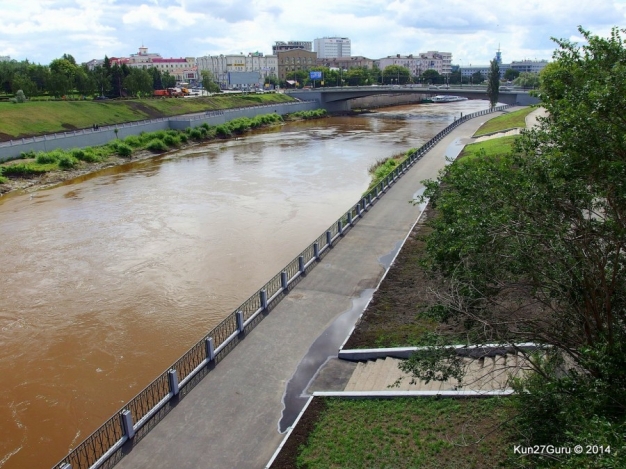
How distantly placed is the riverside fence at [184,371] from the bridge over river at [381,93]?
7212 cm

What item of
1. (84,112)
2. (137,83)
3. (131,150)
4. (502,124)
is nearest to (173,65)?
(137,83)

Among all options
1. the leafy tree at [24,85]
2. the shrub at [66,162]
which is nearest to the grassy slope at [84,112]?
the leafy tree at [24,85]

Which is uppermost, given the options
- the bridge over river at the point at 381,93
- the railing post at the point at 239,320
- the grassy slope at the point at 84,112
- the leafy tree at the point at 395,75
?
the leafy tree at the point at 395,75

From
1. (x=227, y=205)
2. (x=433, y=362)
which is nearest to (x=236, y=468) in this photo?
(x=433, y=362)

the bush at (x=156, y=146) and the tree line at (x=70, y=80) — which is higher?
the tree line at (x=70, y=80)

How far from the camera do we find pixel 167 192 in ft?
117

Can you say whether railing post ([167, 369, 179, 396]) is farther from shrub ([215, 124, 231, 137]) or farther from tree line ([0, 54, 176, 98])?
tree line ([0, 54, 176, 98])

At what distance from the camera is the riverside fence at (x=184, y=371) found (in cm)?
1061

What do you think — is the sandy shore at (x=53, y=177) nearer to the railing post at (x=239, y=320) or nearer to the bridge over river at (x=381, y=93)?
the railing post at (x=239, y=320)

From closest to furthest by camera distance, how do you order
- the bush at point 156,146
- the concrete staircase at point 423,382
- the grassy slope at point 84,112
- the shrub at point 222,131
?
the concrete staircase at point 423,382
the grassy slope at point 84,112
the bush at point 156,146
the shrub at point 222,131

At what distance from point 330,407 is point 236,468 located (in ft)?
7.89

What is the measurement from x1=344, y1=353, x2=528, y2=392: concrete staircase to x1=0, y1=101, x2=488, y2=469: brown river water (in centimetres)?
570

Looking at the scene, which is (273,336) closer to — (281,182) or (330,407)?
(330,407)

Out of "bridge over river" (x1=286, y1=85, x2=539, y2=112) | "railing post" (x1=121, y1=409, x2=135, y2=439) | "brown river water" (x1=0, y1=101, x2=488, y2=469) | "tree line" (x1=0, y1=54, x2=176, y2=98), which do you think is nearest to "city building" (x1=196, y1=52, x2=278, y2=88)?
"bridge over river" (x1=286, y1=85, x2=539, y2=112)
